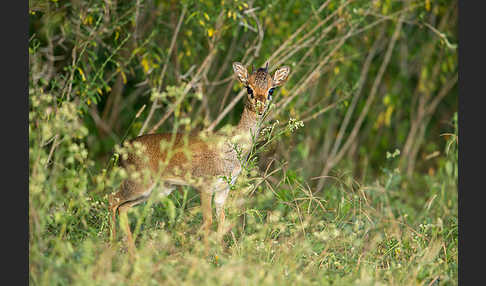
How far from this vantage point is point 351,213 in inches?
277

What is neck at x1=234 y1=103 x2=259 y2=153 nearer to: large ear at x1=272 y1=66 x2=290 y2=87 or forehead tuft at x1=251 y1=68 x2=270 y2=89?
forehead tuft at x1=251 y1=68 x2=270 y2=89

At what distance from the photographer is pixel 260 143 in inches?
315

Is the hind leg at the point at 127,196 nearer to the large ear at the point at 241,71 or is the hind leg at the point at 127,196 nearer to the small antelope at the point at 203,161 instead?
the small antelope at the point at 203,161

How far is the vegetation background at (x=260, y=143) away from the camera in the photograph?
4.89 m

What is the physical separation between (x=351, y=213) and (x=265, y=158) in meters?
1.31

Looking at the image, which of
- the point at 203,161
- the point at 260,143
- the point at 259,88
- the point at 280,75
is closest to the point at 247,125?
the point at 259,88

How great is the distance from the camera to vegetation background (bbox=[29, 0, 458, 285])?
4.89 metres

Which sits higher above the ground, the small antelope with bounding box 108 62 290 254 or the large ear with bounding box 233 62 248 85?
the large ear with bounding box 233 62 248 85

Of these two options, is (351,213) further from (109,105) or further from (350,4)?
(109,105)

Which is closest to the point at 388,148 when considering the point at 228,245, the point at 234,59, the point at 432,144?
the point at 432,144

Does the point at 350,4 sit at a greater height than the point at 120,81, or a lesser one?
greater

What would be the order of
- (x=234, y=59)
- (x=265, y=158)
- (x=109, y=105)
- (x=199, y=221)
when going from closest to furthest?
1. (x=199, y=221)
2. (x=265, y=158)
3. (x=234, y=59)
4. (x=109, y=105)

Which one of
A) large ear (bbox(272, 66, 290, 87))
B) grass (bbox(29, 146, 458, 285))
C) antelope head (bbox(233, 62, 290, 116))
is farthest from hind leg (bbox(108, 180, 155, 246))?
large ear (bbox(272, 66, 290, 87))

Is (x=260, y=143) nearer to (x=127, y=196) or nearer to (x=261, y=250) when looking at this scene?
(x=127, y=196)
